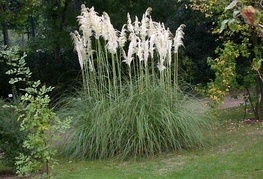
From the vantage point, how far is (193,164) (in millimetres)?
6723

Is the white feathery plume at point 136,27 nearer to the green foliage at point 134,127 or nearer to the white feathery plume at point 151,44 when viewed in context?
the white feathery plume at point 151,44

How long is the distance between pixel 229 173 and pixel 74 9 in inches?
353

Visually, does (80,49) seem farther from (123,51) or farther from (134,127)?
(134,127)

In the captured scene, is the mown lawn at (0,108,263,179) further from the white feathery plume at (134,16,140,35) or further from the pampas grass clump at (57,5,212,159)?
the white feathery plume at (134,16,140,35)

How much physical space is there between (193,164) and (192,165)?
5 cm

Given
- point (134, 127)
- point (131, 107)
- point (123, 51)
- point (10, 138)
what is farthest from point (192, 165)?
point (10, 138)

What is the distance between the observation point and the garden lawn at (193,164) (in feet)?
20.7

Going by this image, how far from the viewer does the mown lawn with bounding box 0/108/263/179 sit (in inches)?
248

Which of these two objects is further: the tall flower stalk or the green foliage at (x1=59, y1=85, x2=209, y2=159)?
the tall flower stalk

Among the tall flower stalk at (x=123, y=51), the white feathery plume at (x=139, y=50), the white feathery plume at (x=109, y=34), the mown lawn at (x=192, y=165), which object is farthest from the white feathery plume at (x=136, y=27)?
the mown lawn at (x=192, y=165)

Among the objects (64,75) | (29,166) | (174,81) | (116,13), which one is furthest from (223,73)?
(64,75)

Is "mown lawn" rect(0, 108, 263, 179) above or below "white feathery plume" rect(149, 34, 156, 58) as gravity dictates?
below

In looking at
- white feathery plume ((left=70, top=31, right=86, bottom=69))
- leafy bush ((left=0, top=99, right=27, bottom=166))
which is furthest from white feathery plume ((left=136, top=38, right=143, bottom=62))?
leafy bush ((left=0, top=99, right=27, bottom=166))

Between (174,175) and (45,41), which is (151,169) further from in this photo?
(45,41)
